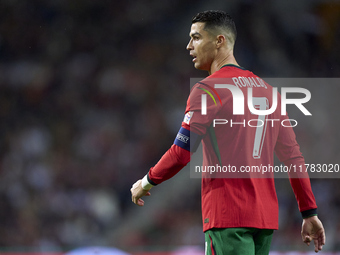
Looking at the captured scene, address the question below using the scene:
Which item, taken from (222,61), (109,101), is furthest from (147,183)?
(109,101)

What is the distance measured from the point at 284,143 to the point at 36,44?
6.66m

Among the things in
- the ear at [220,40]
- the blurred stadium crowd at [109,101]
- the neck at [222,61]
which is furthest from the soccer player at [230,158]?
the blurred stadium crowd at [109,101]

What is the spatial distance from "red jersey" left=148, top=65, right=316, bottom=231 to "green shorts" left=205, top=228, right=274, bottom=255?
4 cm

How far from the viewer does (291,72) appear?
7.71m

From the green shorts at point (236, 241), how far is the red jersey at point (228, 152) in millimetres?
35

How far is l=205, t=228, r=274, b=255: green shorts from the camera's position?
2.21m

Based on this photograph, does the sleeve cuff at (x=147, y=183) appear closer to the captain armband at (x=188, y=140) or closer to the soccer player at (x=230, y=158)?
the soccer player at (x=230, y=158)

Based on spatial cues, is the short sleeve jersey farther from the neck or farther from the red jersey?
the neck

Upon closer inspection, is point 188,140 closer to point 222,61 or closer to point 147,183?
point 147,183

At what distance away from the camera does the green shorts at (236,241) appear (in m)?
2.21

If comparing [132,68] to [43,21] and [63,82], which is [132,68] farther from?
[43,21]

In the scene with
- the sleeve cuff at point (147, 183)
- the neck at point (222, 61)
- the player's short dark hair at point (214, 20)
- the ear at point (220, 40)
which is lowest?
the sleeve cuff at point (147, 183)

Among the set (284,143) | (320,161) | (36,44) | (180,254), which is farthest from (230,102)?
(36,44)

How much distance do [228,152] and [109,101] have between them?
571 cm
